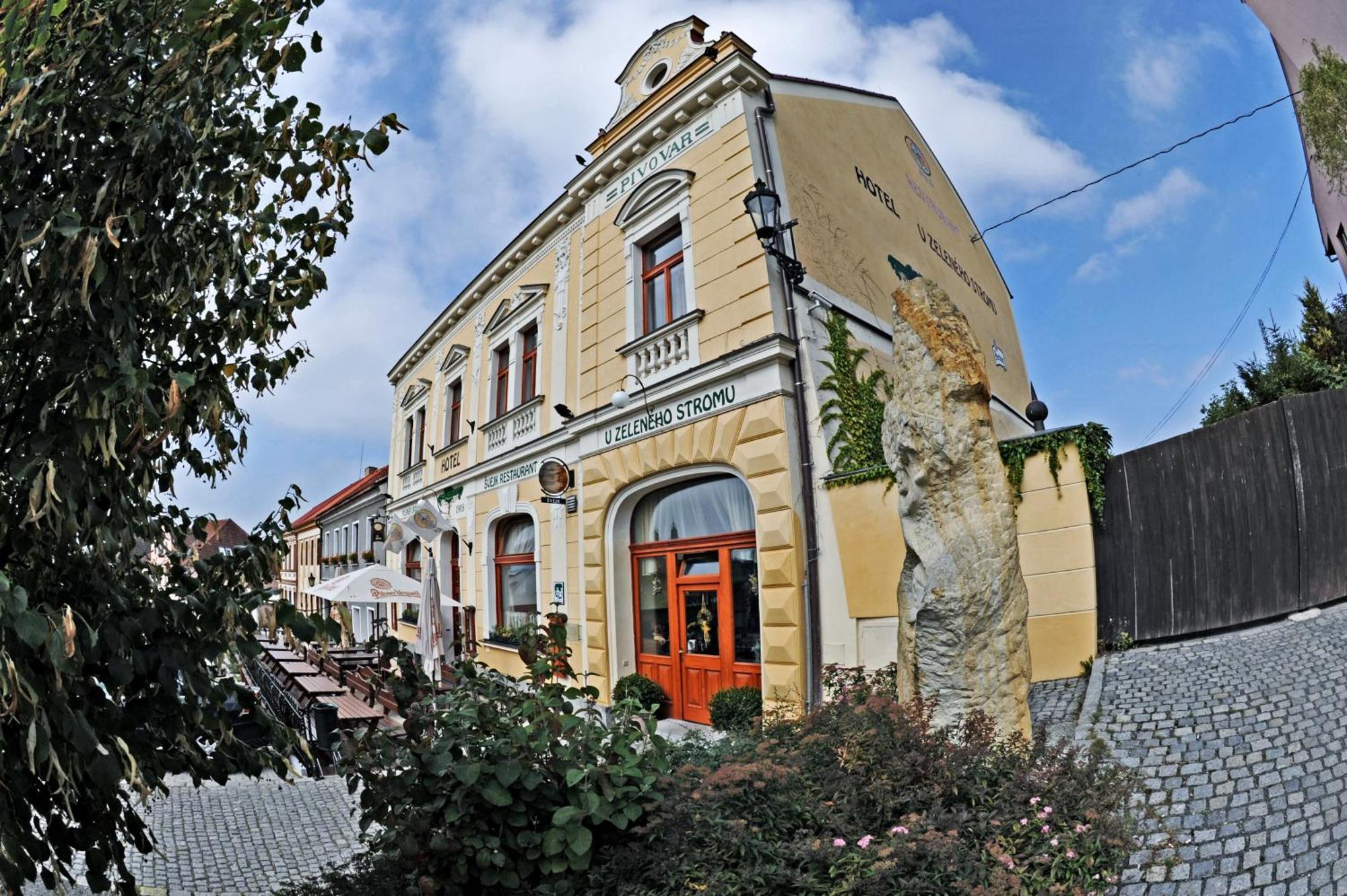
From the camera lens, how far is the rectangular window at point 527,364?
47.7ft

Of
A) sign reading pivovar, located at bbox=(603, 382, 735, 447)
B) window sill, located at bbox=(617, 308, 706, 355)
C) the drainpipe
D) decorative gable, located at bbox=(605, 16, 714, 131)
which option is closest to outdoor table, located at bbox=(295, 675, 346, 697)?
sign reading pivovar, located at bbox=(603, 382, 735, 447)

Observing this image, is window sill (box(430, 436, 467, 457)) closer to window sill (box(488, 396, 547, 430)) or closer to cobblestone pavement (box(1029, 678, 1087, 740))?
window sill (box(488, 396, 547, 430))

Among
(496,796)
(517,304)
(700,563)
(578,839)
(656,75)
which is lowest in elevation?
(578,839)

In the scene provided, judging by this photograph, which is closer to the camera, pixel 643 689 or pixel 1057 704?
pixel 1057 704

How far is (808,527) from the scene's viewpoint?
8648 millimetres

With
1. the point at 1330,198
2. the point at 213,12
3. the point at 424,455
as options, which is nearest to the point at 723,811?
the point at 213,12

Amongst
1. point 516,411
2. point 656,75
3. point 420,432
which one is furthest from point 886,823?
point 420,432

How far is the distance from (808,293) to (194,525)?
25.4 ft

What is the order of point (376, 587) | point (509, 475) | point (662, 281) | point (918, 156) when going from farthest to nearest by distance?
point (918, 156) → point (509, 475) → point (376, 587) → point (662, 281)

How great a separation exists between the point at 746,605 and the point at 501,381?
836 centimetres

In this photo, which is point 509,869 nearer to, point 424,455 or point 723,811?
point 723,811

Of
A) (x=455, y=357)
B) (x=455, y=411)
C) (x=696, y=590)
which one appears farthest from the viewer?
(x=455, y=411)

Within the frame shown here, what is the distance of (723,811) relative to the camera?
12.2 ft

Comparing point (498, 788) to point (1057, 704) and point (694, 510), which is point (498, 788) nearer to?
point (1057, 704)
